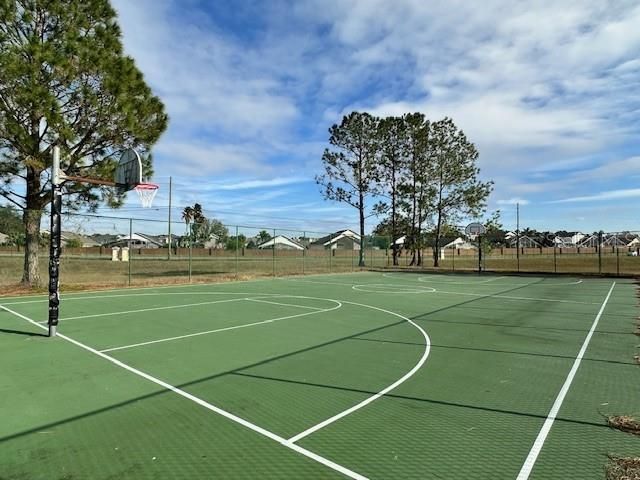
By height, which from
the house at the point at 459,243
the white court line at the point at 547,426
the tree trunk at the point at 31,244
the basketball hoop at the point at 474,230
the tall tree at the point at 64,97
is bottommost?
the white court line at the point at 547,426

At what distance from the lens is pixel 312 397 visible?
5.20 m

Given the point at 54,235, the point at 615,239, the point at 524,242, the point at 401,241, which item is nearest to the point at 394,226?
the point at 401,241

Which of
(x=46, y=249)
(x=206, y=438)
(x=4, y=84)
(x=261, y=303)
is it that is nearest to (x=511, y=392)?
(x=206, y=438)

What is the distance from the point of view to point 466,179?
39844 mm

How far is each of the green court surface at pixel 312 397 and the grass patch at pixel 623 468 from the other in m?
0.09

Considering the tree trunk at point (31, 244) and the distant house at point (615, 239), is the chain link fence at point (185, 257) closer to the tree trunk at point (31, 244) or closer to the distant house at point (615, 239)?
the tree trunk at point (31, 244)

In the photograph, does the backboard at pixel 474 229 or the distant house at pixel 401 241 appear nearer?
the backboard at pixel 474 229

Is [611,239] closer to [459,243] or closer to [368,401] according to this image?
[459,243]

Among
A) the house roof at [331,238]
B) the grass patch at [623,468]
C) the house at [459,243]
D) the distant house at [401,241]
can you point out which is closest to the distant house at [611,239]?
the house at [459,243]

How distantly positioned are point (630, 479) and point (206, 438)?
3.28 m

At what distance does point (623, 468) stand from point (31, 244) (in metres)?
17.7

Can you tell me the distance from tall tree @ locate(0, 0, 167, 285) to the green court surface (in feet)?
23.2

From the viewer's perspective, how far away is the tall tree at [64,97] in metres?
14.5

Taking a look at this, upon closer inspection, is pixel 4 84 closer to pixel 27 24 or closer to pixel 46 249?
pixel 27 24
